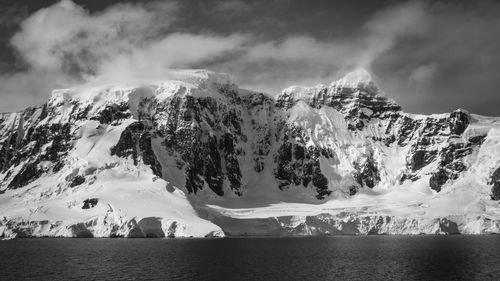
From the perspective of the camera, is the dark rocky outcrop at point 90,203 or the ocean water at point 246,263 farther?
the dark rocky outcrop at point 90,203

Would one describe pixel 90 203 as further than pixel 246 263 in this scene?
Yes

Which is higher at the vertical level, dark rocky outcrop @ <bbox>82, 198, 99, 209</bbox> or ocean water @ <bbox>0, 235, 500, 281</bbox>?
dark rocky outcrop @ <bbox>82, 198, 99, 209</bbox>

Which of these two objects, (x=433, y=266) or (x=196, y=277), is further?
(x=433, y=266)

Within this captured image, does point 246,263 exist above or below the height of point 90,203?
below

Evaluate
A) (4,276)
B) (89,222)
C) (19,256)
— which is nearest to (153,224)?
(89,222)

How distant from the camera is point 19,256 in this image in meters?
120

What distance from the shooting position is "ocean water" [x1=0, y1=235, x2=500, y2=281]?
3659 inches

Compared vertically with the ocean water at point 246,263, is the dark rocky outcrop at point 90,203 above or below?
above

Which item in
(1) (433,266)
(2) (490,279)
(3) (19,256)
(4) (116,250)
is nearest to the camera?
(2) (490,279)

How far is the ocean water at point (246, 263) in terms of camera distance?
305ft

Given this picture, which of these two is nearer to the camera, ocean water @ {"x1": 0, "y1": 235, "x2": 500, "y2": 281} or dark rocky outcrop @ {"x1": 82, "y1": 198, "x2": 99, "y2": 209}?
ocean water @ {"x1": 0, "y1": 235, "x2": 500, "y2": 281}

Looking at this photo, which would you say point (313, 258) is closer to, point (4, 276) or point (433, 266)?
point (433, 266)

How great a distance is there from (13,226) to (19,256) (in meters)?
76.1

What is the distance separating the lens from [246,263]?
111375 millimetres
